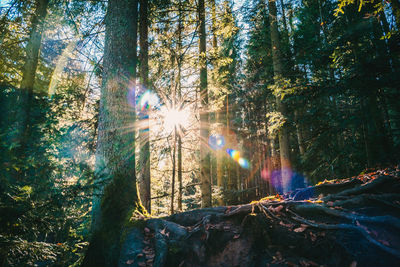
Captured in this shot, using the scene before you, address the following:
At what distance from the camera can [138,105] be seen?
297 inches

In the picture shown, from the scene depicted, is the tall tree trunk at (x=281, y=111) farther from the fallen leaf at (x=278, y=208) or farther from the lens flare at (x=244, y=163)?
the lens flare at (x=244, y=163)

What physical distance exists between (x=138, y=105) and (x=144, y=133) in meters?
1.23

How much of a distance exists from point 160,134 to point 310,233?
7144mm

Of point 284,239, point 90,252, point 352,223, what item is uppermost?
point 352,223

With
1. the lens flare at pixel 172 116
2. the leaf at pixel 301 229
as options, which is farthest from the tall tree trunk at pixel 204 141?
the leaf at pixel 301 229

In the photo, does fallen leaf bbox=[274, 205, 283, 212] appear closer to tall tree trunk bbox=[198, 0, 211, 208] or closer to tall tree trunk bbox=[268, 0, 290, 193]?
tall tree trunk bbox=[198, 0, 211, 208]

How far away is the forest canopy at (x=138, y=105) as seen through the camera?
346 centimetres

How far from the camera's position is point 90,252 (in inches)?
132

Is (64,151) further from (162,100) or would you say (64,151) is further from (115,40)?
(115,40)

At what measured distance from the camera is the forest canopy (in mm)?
3465

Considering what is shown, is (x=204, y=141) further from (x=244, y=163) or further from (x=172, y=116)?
(x=244, y=163)

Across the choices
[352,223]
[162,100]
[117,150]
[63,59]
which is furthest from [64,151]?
[352,223]

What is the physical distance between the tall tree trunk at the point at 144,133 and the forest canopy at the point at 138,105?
5 cm

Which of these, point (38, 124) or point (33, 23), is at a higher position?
point (33, 23)
